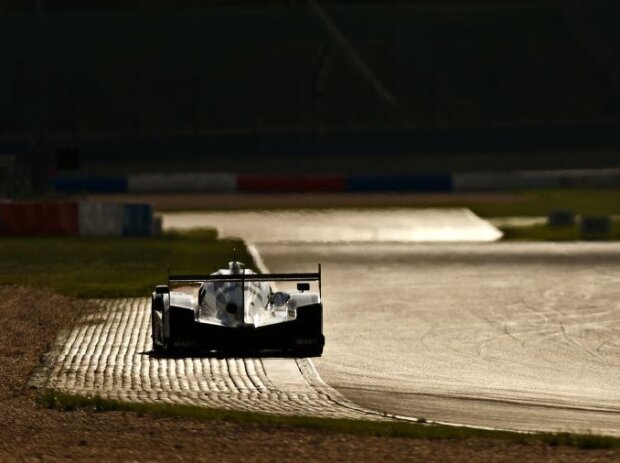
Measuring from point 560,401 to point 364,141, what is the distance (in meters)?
53.6

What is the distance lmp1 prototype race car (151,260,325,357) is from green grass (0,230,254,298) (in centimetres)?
882

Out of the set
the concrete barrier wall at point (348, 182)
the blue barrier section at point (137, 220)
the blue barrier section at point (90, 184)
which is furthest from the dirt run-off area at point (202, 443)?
the concrete barrier wall at point (348, 182)

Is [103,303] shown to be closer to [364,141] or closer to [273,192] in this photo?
[273,192]

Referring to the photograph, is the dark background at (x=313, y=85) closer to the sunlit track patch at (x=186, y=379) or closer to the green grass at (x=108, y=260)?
the green grass at (x=108, y=260)

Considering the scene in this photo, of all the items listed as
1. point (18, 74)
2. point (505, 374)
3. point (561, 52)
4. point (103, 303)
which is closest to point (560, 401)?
point (505, 374)

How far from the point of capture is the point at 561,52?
79.5 meters

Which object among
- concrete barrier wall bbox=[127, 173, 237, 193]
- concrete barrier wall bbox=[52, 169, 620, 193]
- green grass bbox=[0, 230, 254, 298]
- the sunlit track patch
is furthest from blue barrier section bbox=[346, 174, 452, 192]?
the sunlit track patch

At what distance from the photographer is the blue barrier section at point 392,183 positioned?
5975 centimetres

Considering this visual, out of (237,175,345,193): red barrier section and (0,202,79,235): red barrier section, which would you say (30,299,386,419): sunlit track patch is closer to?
(0,202,79,235): red barrier section

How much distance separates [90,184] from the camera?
59.9m

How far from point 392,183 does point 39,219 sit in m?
21.8

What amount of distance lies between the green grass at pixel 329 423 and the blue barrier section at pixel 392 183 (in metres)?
43.5

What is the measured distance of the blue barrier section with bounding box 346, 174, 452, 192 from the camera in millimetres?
59750

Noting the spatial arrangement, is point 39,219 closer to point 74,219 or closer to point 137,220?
point 74,219
